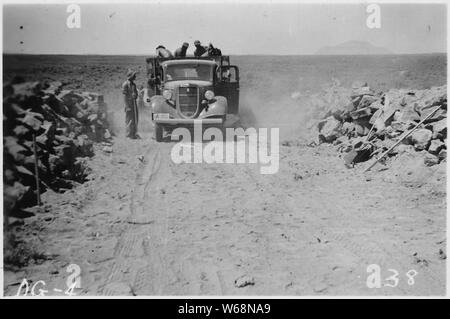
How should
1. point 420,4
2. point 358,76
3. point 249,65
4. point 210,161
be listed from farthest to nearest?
point 249,65 < point 358,76 < point 210,161 < point 420,4

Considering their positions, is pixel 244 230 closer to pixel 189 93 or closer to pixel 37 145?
pixel 37 145

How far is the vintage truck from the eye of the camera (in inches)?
445

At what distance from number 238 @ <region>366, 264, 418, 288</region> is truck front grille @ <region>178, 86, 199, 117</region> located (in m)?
6.88

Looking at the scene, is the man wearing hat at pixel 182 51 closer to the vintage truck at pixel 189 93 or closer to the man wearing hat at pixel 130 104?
the vintage truck at pixel 189 93

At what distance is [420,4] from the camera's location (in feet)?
23.1

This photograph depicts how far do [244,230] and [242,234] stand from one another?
0.12 metres

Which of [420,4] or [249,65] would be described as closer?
[420,4]

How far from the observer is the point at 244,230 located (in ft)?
20.7

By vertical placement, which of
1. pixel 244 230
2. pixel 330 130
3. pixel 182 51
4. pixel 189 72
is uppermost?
pixel 182 51

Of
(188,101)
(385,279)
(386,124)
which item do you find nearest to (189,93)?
(188,101)

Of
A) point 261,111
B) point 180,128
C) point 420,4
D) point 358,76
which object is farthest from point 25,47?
point 358,76

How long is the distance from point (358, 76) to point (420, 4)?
2640cm
